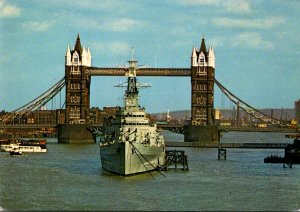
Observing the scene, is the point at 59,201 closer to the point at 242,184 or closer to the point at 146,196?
the point at 146,196

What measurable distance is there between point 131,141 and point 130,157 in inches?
58.0

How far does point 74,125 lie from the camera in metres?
129

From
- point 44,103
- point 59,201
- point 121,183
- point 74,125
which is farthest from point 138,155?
point 44,103

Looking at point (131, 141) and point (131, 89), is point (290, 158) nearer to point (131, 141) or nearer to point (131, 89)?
point (131, 89)

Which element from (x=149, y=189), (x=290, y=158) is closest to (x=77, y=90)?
(x=290, y=158)

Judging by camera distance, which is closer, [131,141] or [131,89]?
[131,141]

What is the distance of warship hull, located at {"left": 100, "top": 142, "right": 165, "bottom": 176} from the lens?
5412 centimetres

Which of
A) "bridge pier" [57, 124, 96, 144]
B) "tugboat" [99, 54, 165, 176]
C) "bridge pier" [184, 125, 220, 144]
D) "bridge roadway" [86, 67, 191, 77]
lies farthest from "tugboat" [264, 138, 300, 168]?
"bridge pier" [57, 124, 96, 144]

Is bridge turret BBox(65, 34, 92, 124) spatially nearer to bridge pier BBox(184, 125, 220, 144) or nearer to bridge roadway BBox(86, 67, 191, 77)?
bridge roadway BBox(86, 67, 191, 77)

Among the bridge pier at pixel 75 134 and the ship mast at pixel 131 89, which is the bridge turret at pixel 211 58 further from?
the ship mast at pixel 131 89

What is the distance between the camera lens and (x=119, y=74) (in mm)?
133375

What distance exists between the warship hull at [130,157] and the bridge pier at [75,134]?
68400 millimetres

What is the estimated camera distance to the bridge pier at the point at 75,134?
128 metres

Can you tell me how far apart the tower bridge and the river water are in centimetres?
5912
